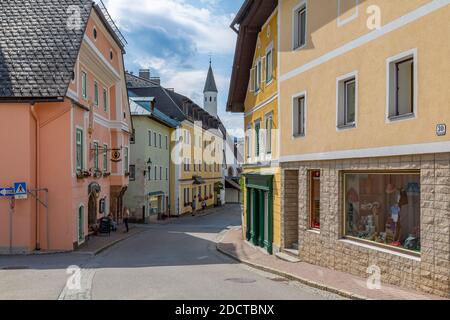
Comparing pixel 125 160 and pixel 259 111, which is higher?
pixel 259 111

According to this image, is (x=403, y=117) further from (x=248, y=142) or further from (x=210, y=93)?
(x=210, y=93)

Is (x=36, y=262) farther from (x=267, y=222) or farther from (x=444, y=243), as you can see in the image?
(x=444, y=243)

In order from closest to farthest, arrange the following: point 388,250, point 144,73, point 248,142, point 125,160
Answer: point 388,250 < point 248,142 < point 125,160 < point 144,73

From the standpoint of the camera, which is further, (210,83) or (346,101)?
(210,83)

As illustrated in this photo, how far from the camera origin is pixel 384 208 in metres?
13.1

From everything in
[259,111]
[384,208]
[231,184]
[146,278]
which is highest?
[259,111]

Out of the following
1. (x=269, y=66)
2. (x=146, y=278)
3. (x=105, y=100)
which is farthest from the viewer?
(x=105, y=100)

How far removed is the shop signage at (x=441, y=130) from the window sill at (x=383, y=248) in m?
2.46

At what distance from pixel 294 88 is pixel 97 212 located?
14990 millimetres

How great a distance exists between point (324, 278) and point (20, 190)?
1169 cm

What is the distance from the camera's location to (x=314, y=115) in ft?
52.7

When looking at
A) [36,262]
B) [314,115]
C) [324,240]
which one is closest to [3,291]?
[36,262]

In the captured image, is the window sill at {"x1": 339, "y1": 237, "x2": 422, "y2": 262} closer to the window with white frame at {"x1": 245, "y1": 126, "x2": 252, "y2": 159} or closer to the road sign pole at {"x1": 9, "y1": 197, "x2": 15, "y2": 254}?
the window with white frame at {"x1": 245, "y1": 126, "x2": 252, "y2": 159}

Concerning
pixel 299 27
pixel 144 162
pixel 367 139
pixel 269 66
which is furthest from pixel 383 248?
pixel 144 162
